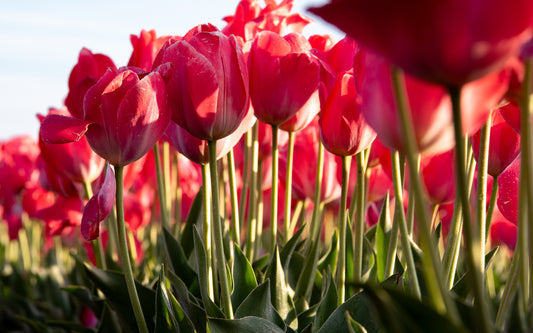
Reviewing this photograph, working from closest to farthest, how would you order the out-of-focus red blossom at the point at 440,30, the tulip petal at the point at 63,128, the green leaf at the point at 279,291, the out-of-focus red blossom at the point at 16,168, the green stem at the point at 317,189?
1. the out-of-focus red blossom at the point at 440,30
2. the tulip petal at the point at 63,128
3. the green leaf at the point at 279,291
4. the green stem at the point at 317,189
5. the out-of-focus red blossom at the point at 16,168

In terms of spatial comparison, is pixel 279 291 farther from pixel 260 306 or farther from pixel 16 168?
pixel 16 168

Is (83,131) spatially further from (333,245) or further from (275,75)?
(333,245)

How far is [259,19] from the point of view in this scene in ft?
2.33

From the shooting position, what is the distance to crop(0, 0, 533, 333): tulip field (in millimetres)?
261

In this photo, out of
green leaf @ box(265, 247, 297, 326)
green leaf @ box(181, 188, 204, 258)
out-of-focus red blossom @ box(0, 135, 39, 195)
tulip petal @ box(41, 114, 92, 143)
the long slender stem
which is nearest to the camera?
the long slender stem

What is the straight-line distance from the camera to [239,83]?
1.67ft

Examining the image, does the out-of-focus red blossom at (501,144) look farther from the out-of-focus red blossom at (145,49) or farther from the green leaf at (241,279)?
the out-of-focus red blossom at (145,49)

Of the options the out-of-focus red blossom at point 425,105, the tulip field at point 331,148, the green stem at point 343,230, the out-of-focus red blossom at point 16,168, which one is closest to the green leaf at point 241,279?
the tulip field at point 331,148

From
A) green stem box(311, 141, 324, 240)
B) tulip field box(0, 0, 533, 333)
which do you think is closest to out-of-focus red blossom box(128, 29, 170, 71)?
tulip field box(0, 0, 533, 333)

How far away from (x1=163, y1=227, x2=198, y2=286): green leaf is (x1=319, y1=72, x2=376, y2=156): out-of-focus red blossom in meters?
0.31

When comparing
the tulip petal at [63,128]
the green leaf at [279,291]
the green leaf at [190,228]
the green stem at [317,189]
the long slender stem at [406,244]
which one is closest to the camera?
the long slender stem at [406,244]

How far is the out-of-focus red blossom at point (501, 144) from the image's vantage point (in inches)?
21.4

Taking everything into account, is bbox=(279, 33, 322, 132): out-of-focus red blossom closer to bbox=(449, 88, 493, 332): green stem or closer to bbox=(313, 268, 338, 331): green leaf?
bbox=(313, 268, 338, 331): green leaf

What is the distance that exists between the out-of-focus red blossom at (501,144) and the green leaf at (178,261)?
391 mm
